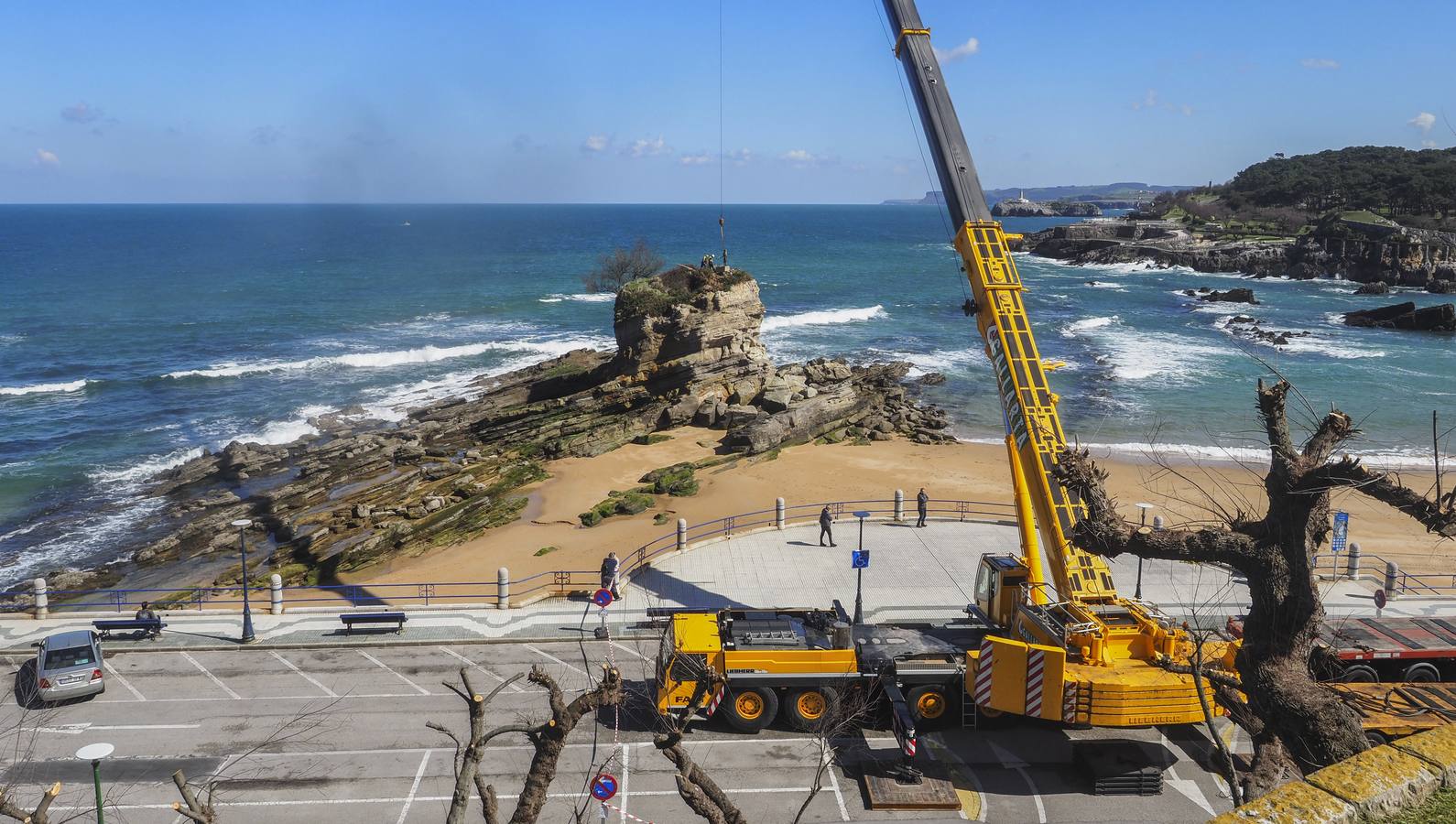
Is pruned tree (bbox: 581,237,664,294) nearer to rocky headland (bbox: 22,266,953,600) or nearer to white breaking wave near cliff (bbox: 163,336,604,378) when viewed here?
white breaking wave near cliff (bbox: 163,336,604,378)

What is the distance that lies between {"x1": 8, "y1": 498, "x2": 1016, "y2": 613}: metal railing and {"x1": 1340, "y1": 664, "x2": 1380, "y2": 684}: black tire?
13.3 m

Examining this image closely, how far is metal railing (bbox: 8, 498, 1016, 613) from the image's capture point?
81.3 ft

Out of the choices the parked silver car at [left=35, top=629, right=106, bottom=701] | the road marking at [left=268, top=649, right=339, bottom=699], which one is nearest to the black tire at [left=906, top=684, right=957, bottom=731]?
the road marking at [left=268, top=649, right=339, bottom=699]

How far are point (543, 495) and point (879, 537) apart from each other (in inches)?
538

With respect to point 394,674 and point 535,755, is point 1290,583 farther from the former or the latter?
point 394,674

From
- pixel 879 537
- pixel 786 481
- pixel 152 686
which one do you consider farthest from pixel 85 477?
pixel 879 537

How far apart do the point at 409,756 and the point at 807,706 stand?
273 inches

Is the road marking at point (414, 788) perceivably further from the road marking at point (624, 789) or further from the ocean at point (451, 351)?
the ocean at point (451, 351)

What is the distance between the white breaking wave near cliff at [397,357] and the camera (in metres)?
63.0

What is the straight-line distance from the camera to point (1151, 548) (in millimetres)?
11516

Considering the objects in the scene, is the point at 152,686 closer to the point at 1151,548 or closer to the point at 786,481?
the point at 1151,548

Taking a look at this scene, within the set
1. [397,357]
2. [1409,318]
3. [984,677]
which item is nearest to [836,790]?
[984,677]

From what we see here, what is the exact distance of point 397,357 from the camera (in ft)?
225

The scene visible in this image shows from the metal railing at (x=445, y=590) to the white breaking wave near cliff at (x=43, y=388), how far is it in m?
33.1
